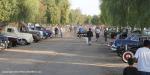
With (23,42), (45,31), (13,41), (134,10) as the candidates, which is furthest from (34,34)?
(134,10)

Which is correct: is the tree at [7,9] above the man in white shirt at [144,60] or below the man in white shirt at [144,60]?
above

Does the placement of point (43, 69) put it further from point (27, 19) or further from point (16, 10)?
point (27, 19)

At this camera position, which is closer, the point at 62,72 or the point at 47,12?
the point at 62,72

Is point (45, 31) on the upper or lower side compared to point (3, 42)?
upper

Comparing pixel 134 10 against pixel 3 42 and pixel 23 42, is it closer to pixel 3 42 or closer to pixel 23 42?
pixel 3 42

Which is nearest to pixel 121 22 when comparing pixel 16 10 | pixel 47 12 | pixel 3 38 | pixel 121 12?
pixel 121 12

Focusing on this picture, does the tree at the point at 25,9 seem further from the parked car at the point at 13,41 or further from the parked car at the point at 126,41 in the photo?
the parked car at the point at 126,41

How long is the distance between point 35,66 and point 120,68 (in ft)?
12.5

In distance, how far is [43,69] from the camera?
20.5 meters

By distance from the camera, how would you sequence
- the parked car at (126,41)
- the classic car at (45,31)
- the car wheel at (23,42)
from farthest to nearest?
the classic car at (45,31) < the car wheel at (23,42) < the parked car at (126,41)

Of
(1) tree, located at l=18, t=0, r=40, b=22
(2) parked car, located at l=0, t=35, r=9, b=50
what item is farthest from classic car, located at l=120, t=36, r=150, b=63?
(1) tree, located at l=18, t=0, r=40, b=22

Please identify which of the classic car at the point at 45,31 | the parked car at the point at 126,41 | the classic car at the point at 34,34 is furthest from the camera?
the classic car at the point at 45,31

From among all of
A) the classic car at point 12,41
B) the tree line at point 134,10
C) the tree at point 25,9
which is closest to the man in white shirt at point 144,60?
the tree line at point 134,10

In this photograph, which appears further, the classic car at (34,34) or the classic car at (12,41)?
the classic car at (34,34)
